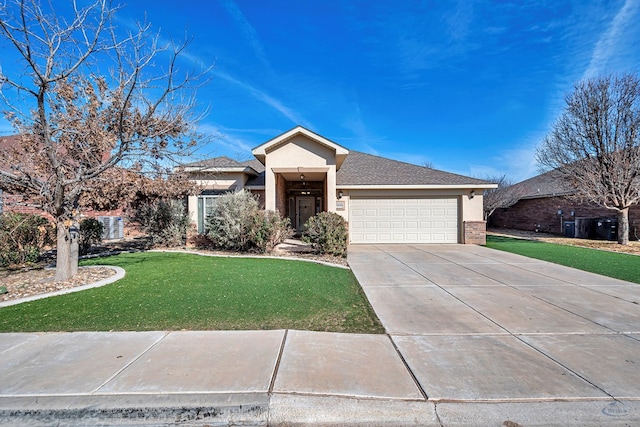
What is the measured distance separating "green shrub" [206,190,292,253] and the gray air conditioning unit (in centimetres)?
855

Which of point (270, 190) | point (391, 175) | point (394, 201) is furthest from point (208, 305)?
point (391, 175)

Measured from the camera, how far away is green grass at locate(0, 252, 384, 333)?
4.32 meters

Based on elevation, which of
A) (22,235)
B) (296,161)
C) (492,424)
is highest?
(296,161)

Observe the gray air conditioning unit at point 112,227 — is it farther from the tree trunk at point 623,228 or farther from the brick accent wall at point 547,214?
the tree trunk at point 623,228

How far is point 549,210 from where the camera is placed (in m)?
21.5

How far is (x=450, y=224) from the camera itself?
14.7 m

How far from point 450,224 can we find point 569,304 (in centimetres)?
964

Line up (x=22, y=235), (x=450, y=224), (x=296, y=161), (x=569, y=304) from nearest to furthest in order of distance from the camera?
(x=569, y=304) → (x=22, y=235) → (x=296, y=161) → (x=450, y=224)

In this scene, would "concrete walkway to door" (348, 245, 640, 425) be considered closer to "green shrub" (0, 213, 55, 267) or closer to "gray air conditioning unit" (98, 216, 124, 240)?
"green shrub" (0, 213, 55, 267)

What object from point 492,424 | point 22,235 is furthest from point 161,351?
point 22,235

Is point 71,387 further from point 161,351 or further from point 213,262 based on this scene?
point 213,262

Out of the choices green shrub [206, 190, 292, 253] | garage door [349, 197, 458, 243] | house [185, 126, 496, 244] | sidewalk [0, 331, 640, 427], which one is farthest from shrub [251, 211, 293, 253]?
sidewalk [0, 331, 640, 427]

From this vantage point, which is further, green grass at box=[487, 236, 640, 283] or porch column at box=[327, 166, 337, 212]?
porch column at box=[327, 166, 337, 212]

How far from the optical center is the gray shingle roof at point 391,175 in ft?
47.4
